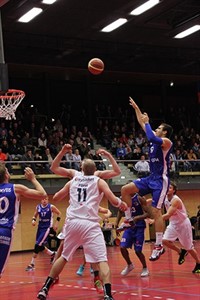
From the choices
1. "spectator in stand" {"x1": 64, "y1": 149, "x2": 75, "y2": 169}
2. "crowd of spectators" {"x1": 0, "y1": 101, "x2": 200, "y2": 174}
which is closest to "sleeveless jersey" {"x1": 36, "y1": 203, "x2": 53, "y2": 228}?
"crowd of spectators" {"x1": 0, "y1": 101, "x2": 200, "y2": 174}

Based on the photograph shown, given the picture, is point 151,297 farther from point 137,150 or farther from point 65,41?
point 65,41

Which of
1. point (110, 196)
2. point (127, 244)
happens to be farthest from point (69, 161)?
point (110, 196)

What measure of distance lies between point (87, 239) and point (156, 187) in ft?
8.83

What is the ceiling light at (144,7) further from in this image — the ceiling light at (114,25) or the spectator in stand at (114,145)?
the spectator in stand at (114,145)

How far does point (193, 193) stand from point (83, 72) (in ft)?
32.8

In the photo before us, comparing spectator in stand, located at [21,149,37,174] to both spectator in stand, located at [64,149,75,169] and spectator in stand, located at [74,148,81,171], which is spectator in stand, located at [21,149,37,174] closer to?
spectator in stand, located at [64,149,75,169]

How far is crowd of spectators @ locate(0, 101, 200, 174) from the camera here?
73.0ft

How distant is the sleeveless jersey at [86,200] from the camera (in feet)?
26.2

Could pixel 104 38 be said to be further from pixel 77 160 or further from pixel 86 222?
pixel 86 222

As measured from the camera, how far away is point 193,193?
26.1 m

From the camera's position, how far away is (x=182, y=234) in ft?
39.9

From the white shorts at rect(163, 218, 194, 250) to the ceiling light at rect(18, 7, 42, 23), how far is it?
14471mm

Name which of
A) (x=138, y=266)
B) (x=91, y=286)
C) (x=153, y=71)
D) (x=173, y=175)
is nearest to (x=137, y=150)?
(x=173, y=175)

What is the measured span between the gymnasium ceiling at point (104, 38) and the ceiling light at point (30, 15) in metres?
0.24
